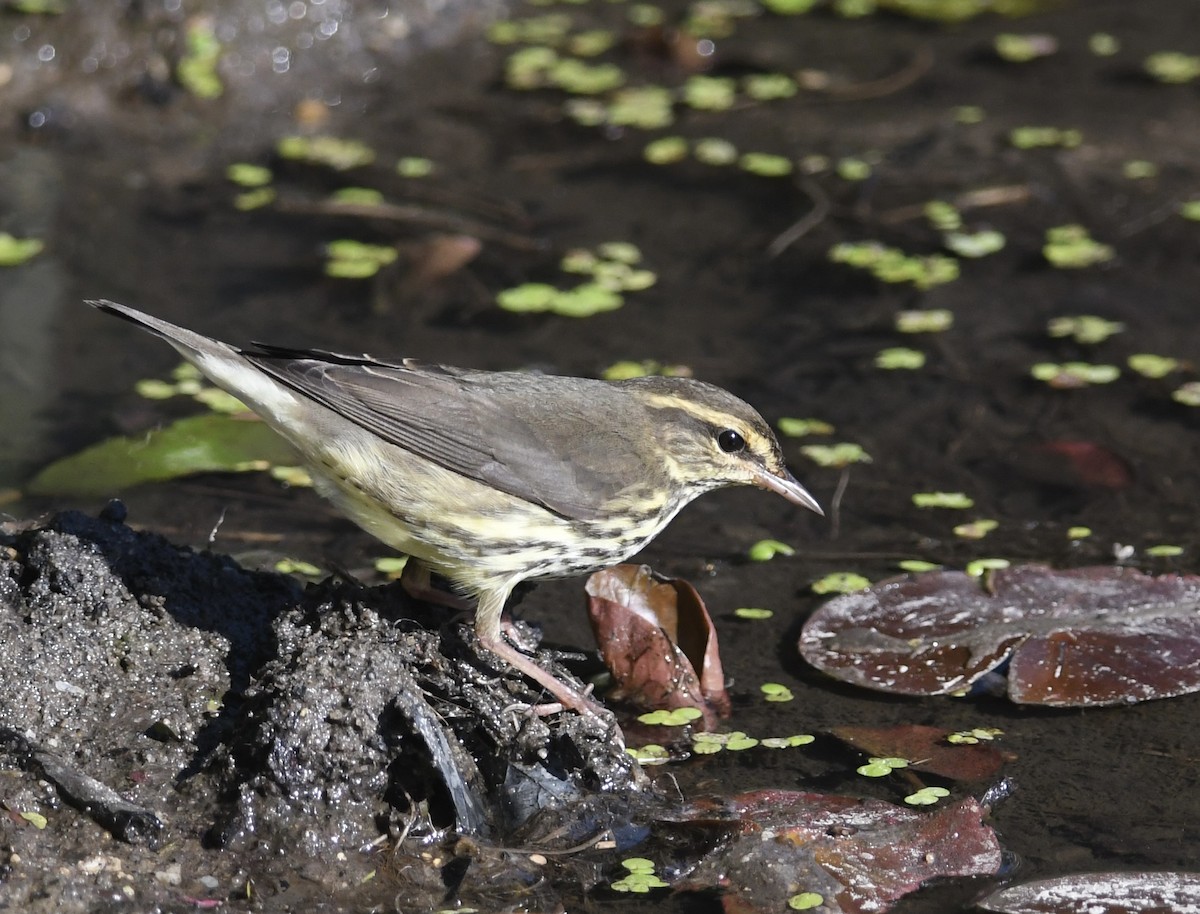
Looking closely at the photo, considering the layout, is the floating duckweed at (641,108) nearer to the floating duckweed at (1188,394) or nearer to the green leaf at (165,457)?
the floating duckweed at (1188,394)

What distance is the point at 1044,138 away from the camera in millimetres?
10016

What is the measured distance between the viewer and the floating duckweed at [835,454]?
680 cm

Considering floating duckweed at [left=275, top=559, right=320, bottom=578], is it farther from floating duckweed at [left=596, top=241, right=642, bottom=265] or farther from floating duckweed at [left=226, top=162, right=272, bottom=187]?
floating duckweed at [left=226, top=162, right=272, bottom=187]

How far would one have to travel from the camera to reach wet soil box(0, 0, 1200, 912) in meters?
4.82

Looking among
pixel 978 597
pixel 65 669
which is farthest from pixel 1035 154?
pixel 65 669

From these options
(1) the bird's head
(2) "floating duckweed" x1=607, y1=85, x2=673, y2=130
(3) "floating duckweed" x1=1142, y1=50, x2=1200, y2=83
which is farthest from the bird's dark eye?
(3) "floating duckweed" x1=1142, y1=50, x2=1200, y2=83

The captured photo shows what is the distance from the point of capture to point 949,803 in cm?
460

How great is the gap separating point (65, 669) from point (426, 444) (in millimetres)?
1262

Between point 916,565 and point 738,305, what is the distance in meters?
2.53

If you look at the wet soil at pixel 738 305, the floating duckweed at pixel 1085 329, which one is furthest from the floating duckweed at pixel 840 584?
the floating duckweed at pixel 1085 329

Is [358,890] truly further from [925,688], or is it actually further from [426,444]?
[925,688]

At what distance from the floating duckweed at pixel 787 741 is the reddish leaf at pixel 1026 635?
1.14 feet

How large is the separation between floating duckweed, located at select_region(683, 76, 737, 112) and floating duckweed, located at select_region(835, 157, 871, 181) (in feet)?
3.88

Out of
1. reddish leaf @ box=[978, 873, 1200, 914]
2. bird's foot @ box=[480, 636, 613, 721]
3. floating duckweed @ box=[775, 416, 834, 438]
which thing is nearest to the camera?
reddish leaf @ box=[978, 873, 1200, 914]
